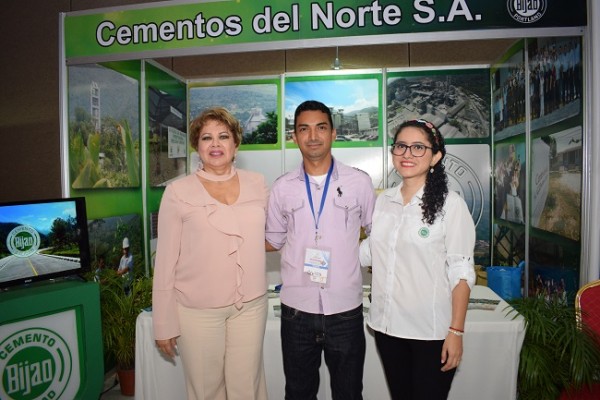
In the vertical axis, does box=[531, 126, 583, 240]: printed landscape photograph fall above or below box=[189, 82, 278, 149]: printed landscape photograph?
below

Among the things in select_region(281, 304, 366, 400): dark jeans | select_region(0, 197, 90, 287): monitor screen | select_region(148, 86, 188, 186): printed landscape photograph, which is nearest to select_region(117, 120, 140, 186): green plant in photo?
select_region(148, 86, 188, 186): printed landscape photograph

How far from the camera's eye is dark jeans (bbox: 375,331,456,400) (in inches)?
59.7

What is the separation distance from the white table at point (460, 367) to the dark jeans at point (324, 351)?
34 centimetres

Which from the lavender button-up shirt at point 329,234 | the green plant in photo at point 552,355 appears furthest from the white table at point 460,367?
the lavender button-up shirt at point 329,234

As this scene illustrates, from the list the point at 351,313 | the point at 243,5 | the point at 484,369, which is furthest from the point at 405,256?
the point at 243,5

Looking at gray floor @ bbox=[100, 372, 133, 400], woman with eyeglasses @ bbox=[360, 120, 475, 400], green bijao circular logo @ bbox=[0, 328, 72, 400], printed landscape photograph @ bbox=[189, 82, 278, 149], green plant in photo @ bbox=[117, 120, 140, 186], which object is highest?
printed landscape photograph @ bbox=[189, 82, 278, 149]

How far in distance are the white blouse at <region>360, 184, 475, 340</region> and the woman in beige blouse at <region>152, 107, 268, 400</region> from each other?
0.56m

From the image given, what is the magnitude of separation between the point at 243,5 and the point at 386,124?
2.23 m

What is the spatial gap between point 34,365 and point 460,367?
2.23m

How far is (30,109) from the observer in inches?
160

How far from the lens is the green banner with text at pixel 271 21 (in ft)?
7.24

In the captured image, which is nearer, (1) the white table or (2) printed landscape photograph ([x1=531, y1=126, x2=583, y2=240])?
(1) the white table

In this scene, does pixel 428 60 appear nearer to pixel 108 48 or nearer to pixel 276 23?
pixel 276 23

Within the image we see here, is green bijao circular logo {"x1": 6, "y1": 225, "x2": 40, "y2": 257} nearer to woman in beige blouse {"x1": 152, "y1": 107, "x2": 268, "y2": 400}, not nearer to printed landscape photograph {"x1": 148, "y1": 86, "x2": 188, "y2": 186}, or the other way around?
woman in beige blouse {"x1": 152, "y1": 107, "x2": 268, "y2": 400}
